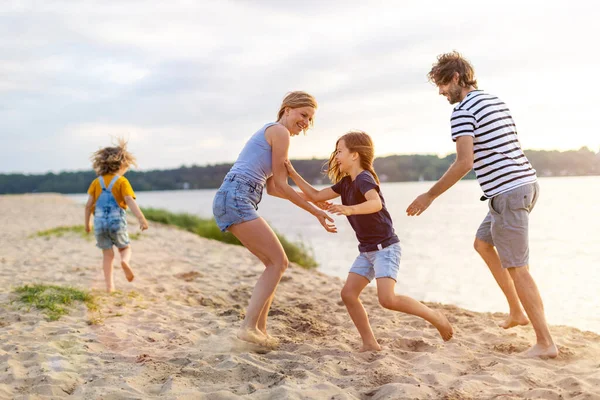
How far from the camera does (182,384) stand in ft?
12.5

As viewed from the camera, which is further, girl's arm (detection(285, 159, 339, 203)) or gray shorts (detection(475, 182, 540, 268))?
girl's arm (detection(285, 159, 339, 203))

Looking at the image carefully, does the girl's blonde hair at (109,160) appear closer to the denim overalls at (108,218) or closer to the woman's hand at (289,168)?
the denim overalls at (108,218)

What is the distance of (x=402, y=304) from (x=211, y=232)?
1257 centimetres

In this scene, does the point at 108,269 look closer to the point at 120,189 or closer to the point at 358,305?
the point at 120,189

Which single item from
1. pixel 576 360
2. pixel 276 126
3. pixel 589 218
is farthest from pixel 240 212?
pixel 589 218

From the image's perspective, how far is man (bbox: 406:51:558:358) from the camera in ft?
14.4

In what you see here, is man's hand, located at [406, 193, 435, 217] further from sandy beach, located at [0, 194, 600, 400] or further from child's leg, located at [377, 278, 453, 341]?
sandy beach, located at [0, 194, 600, 400]

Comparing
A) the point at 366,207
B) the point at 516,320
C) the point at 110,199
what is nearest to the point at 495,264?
the point at 516,320

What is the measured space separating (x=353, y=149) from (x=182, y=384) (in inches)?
85.7

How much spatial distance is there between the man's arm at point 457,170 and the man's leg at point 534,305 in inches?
35.4

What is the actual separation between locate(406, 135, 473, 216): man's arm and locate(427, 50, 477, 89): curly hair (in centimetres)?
56

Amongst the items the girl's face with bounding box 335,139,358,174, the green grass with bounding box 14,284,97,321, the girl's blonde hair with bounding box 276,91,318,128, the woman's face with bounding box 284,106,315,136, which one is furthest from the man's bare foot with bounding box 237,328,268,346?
the green grass with bounding box 14,284,97,321

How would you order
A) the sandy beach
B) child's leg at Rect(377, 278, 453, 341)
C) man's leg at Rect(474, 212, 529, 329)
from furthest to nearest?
man's leg at Rect(474, 212, 529, 329), child's leg at Rect(377, 278, 453, 341), the sandy beach

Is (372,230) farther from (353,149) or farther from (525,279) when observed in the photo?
(525,279)
